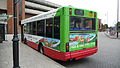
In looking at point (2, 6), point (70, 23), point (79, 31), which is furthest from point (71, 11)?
point (2, 6)

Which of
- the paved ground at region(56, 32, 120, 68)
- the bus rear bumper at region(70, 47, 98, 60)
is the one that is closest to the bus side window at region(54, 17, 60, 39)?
the bus rear bumper at region(70, 47, 98, 60)

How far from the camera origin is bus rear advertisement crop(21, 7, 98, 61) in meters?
4.89

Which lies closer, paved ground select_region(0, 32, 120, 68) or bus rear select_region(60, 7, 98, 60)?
bus rear select_region(60, 7, 98, 60)

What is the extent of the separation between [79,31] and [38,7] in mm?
46108

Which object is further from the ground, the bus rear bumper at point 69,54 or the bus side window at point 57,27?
the bus side window at point 57,27

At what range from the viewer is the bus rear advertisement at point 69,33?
4.89 meters

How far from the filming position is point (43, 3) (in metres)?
51.7

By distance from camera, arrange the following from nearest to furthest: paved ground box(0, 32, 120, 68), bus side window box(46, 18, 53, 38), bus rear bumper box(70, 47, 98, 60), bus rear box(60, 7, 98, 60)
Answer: bus rear box(60, 7, 98, 60)
paved ground box(0, 32, 120, 68)
bus rear bumper box(70, 47, 98, 60)
bus side window box(46, 18, 53, 38)

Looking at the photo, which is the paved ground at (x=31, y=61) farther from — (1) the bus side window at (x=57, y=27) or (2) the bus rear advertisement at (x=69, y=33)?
(1) the bus side window at (x=57, y=27)

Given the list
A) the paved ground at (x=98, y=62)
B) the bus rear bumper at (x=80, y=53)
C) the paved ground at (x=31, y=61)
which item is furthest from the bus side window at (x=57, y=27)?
the paved ground at (x=98, y=62)

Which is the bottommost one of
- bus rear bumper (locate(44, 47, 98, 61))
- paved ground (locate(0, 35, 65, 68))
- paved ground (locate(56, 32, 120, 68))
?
paved ground (locate(56, 32, 120, 68))

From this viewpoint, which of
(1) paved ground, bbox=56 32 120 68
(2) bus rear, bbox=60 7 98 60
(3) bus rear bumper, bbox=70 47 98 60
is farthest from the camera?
(1) paved ground, bbox=56 32 120 68

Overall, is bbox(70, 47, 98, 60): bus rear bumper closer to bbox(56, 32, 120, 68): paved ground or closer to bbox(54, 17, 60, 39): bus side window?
bbox(56, 32, 120, 68): paved ground

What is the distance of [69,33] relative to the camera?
497 centimetres
